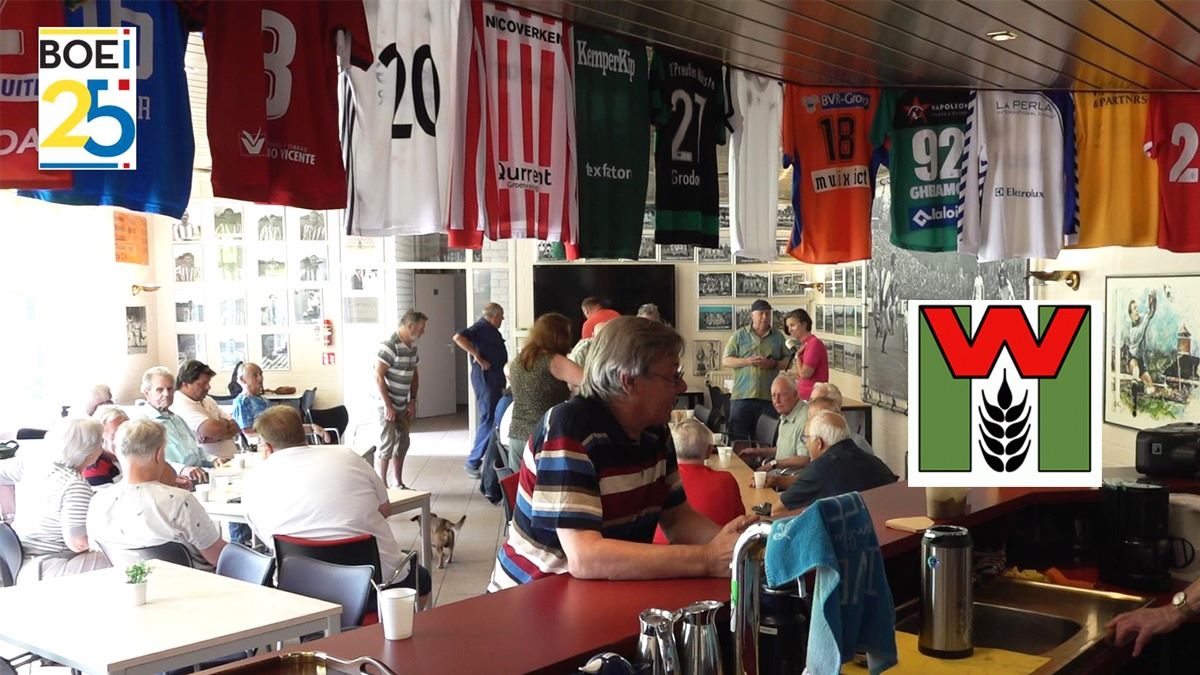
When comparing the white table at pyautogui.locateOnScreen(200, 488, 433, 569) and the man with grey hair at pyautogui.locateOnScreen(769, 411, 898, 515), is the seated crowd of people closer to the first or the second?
the white table at pyautogui.locateOnScreen(200, 488, 433, 569)

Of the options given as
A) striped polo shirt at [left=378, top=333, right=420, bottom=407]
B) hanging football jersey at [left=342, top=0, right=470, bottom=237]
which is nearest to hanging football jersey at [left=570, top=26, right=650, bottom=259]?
hanging football jersey at [left=342, top=0, right=470, bottom=237]

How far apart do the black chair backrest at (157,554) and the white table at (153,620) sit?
24 centimetres

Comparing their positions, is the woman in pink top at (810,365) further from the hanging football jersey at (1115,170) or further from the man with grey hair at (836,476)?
the man with grey hair at (836,476)

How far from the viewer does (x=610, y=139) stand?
4.17 m

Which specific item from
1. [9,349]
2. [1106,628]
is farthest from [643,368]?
[9,349]

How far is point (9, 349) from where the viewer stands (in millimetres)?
11695

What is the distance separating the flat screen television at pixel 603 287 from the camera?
41.4 ft

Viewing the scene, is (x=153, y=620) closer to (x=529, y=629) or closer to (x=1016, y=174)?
(x=529, y=629)

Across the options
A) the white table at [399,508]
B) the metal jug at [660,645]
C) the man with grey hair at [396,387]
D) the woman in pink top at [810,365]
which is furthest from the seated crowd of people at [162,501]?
the woman in pink top at [810,365]

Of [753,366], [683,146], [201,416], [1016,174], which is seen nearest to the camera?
[683,146]

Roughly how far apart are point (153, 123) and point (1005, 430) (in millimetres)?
3260

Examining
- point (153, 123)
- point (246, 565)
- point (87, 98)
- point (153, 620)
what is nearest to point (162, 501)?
point (246, 565)


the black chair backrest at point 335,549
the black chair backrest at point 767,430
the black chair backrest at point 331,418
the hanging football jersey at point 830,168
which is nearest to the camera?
the black chair backrest at point 335,549

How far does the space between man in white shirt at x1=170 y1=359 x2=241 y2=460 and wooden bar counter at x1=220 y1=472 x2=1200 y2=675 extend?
16.3 ft
